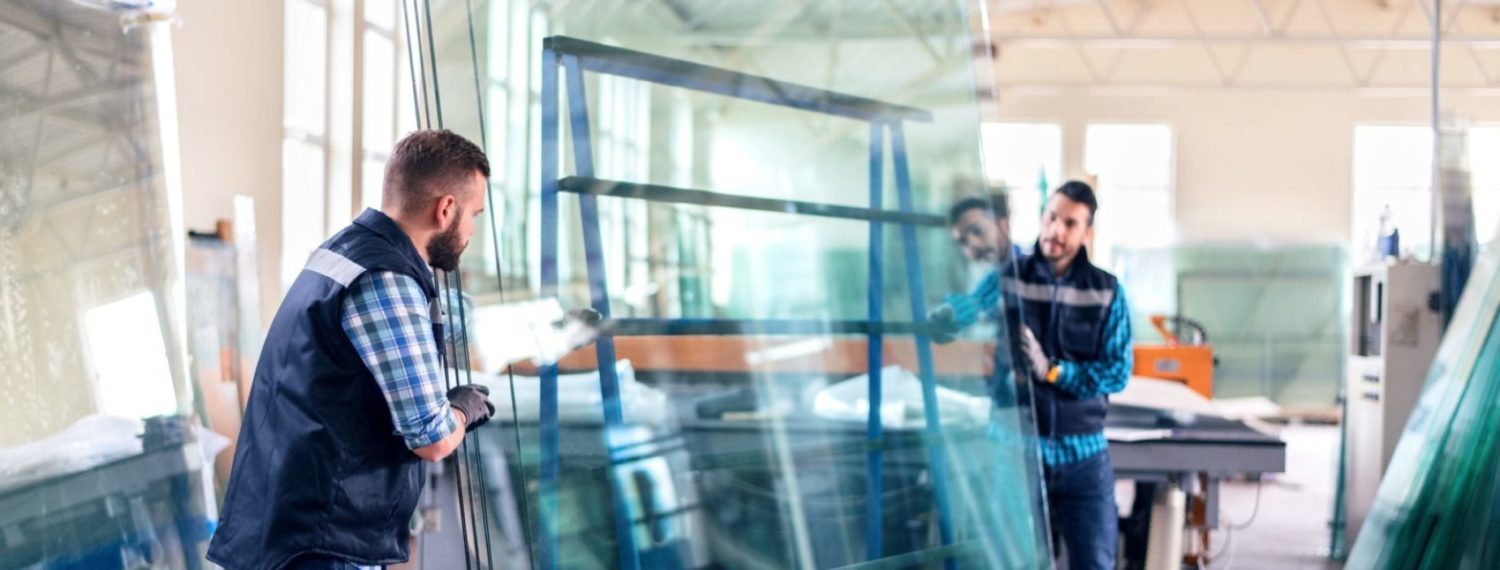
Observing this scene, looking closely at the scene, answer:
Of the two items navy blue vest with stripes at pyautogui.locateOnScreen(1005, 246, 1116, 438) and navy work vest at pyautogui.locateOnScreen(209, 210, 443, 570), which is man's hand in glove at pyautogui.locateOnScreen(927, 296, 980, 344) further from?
navy work vest at pyautogui.locateOnScreen(209, 210, 443, 570)

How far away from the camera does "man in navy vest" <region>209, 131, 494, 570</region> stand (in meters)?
1.24

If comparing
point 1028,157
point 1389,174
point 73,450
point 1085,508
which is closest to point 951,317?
point 1085,508

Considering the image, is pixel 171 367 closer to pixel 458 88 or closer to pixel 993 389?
pixel 458 88

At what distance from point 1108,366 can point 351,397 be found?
1.49 metres

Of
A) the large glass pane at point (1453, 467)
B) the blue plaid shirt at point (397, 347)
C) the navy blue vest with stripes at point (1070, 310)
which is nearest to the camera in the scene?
the blue plaid shirt at point (397, 347)

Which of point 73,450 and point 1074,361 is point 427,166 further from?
point 1074,361

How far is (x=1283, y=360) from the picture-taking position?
10273 mm

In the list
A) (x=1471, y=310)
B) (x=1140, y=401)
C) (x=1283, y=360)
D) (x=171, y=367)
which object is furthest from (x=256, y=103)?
(x=1283, y=360)

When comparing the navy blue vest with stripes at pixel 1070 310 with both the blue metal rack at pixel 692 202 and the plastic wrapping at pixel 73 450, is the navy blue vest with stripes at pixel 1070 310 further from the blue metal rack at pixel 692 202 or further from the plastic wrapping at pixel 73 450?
the plastic wrapping at pixel 73 450

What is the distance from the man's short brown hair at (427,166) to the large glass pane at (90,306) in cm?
81

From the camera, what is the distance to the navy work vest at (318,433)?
1.25 meters

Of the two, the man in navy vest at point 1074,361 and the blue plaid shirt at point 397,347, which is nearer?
the blue plaid shirt at point 397,347

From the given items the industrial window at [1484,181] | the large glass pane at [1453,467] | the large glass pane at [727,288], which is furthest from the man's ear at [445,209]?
the industrial window at [1484,181]

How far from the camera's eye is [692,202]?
1653 millimetres
